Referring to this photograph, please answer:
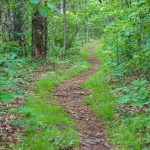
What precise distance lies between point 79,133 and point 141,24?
14.6ft

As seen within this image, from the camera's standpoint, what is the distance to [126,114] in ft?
25.8

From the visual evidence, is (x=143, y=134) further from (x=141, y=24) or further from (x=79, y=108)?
(x=141, y=24)

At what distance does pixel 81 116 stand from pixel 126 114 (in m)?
1.31

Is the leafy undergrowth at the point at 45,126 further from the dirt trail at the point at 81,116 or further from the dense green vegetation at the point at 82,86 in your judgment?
the dirt trail at the point at 81,116

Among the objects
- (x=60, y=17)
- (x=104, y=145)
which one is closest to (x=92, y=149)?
(x=104, y=145)

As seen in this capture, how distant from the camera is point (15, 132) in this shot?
640 cm

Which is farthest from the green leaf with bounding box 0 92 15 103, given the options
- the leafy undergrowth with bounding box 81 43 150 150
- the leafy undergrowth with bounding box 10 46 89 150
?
the leafy undergrowth with bounding box 81 43 150 150

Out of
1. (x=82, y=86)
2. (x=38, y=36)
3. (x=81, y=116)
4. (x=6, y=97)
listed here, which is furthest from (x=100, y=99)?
(x=38, y=36)

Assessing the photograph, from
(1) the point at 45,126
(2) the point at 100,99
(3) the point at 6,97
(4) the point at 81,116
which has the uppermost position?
(3) the point at 6,97

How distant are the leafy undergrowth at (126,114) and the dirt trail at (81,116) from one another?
0.69 ft

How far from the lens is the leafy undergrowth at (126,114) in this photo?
6.28m

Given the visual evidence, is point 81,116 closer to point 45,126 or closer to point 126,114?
point 126,114

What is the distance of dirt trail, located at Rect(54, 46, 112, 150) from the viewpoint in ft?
21.5

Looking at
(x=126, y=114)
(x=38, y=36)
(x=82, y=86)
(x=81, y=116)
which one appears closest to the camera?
(x=126, y=114)
